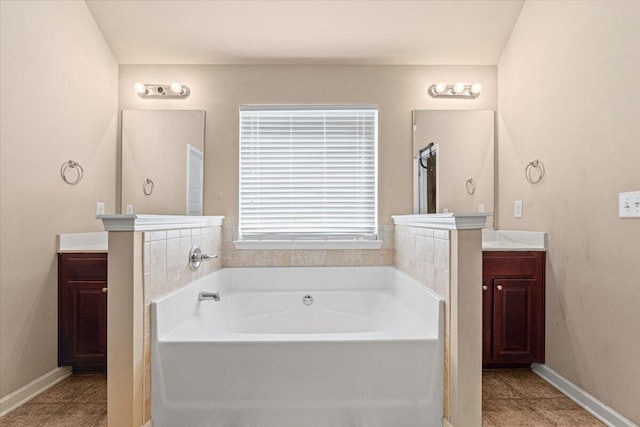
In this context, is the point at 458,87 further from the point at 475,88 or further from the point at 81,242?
the point at 81,242

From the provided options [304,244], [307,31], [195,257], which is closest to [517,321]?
[304,244]

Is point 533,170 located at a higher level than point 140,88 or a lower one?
lower

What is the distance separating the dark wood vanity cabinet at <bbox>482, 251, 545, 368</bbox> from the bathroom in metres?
0.08

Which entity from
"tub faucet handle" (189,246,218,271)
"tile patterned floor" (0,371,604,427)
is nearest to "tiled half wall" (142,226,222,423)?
"tub faucet handle" (189,246,218,271)

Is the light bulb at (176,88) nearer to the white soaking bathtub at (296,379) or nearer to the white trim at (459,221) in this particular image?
the white soaking bathtub at (296,379)

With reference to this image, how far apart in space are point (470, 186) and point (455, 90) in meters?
0.77

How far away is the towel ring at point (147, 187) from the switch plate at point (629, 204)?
2.97 metres

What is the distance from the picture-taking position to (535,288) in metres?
2.34

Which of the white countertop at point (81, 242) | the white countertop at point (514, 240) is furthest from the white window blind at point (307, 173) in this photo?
the white countertop at point (81, 242)

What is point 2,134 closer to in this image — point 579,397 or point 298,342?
point 298,342

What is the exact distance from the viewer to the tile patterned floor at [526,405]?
1796 mm

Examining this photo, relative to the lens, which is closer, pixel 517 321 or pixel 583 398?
pixel 583 398

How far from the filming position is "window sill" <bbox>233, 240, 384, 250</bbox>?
111 inches

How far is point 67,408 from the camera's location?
1916mm
